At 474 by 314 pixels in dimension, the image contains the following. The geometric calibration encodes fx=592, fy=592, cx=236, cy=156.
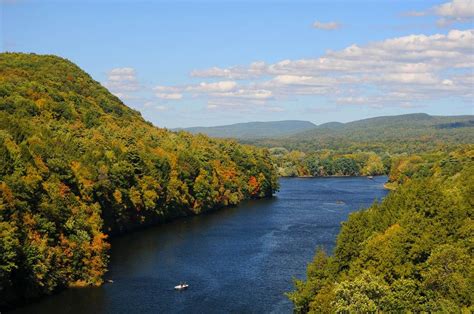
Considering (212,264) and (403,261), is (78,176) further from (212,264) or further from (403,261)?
(403,261)

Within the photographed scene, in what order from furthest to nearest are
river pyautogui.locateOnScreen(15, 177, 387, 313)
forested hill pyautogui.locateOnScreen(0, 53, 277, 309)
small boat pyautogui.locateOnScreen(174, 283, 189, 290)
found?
small boat pyautogui.locateOnScreen(174, 283, 189, 290) < forested hill pyautogui.locateOnScreen(0, 53, 277, 309) < river pyautogui.locateOnScreen(15, 177, 387, 313)

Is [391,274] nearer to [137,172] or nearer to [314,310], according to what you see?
[314,310]

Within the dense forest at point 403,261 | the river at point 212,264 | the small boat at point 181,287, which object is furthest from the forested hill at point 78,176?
the dense forest at point 403,261

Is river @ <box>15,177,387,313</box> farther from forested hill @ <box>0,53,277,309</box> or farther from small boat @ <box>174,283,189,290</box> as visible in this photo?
forested hill @ <box>0,53,277,309</box>

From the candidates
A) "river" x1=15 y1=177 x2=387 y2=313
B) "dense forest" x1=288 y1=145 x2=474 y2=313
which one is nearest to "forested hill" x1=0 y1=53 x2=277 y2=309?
"river" x1=15 y1=177 x2=387 y2=313

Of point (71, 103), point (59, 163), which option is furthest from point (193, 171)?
point (59, 163)

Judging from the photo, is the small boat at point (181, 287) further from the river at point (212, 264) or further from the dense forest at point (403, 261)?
the dense forest at point (403, 261)
